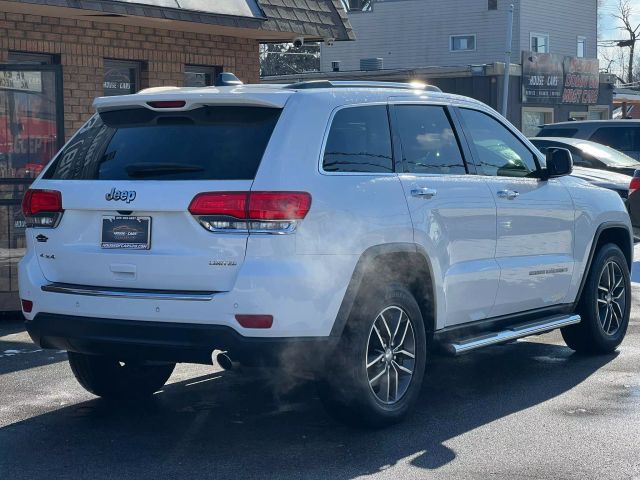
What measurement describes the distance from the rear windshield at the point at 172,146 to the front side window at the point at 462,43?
41.7 metres

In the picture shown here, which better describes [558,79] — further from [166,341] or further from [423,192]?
[166,341]

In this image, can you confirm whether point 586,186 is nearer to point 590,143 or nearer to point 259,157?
point 259,157

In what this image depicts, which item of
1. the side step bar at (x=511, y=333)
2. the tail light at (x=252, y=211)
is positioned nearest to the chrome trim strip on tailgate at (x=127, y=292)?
the tail light at (x=252, y=211)

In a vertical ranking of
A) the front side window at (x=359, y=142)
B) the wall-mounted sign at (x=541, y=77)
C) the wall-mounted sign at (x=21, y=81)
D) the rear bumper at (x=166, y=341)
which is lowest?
the rear bumper at (x=166, y=341)

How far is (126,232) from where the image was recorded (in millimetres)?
6016

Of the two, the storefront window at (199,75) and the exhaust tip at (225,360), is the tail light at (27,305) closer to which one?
the exhaust tip at (225,360)

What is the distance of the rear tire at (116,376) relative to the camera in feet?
22.8

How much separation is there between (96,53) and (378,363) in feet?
24.0

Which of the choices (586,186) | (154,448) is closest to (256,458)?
(154,448)

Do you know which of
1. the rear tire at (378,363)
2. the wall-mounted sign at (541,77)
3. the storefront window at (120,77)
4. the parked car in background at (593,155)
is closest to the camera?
the rear tire at (378,363)

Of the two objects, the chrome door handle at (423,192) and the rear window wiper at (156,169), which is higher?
the rear window wiper at (156,169)

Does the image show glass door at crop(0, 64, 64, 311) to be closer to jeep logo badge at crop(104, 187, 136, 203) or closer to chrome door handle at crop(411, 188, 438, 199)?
jeep logo badge at crop(104, 187, 136, 203)

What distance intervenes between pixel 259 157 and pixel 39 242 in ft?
4.56

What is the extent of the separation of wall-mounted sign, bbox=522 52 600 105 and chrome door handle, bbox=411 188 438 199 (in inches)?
1296
